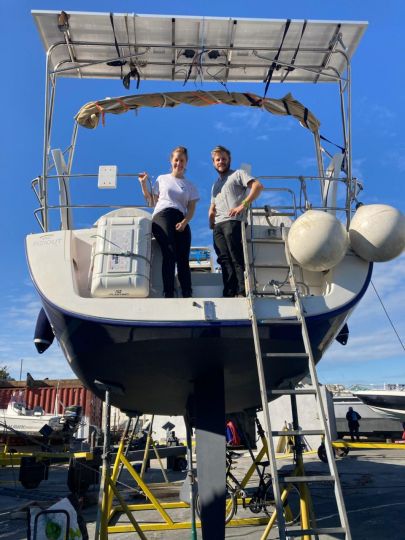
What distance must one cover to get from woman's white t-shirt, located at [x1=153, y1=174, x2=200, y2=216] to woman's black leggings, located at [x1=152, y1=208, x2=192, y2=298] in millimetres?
81

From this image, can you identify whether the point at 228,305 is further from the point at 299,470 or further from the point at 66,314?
the point at 299,470

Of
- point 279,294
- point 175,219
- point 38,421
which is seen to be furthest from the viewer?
point 38,421

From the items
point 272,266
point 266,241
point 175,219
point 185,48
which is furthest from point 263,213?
point 185,48

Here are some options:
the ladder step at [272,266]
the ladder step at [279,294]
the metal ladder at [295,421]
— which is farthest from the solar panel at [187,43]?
the ladder step at [279,294]

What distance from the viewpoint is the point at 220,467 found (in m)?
3.77

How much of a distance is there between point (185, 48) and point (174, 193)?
6.47 feet

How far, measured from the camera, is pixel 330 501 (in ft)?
23.9

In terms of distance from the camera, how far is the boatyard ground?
5.52 meters

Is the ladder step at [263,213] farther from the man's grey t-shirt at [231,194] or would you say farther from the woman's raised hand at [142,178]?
the woman's raised hand at [142,178]

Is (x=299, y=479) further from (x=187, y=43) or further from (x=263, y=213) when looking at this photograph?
(x=187, y=43)

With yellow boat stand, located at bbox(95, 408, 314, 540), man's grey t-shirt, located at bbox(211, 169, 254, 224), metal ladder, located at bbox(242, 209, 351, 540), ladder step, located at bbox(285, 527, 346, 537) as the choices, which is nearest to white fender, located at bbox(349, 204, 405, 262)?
metal ladder, located at bbox(242, 209, 351, 540)

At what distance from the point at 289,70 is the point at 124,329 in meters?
4.25

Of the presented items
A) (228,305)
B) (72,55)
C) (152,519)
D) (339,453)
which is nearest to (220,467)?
(228,305)

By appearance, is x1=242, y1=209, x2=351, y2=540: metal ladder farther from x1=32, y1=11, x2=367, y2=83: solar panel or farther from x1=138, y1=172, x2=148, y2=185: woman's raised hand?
x1=32, y1=11, x2=367, y2=83: solar panel
